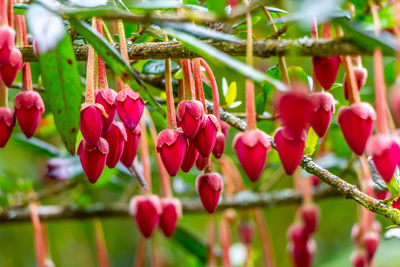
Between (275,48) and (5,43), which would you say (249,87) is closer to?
Result: (275,48)

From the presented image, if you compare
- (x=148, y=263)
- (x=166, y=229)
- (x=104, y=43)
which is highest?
(x=104, y=43)

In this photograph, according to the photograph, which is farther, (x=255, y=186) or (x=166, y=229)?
(x=255, y=186)

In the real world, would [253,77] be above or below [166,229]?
above

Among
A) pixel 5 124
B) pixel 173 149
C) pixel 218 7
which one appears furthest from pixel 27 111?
pixel 218 7

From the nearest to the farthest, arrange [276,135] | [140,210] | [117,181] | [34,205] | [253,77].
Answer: [253,77]
[276,135]
[140,210]
[34,205]
[117,181]

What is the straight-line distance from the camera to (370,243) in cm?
85

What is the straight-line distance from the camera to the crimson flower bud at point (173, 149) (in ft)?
1.88

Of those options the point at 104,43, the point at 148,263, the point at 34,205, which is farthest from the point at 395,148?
the point at 148,263

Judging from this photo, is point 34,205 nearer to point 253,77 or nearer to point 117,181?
point 117,181

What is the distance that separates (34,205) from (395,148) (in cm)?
72

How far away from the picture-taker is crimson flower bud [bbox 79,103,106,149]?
1.75ft

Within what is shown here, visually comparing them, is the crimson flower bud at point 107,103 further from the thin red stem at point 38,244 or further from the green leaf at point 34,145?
the green leaf at point 34,145

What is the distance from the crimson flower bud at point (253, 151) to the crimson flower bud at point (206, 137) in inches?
1.3

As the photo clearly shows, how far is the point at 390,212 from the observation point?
0.60 metres
